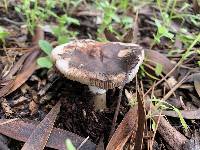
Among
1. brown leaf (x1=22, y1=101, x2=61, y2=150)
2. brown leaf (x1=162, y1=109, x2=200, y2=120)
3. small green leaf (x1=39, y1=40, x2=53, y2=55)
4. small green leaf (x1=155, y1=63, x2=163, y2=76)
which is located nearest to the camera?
brown leaf (x1=22, y1=101, x2=61, y2=150)

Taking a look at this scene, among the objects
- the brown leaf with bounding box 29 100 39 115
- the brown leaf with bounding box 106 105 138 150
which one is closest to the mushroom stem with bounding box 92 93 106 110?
the brown leaf with bounding box 106 105 138 150

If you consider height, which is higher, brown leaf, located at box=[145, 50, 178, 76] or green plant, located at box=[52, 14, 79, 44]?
green plant, located at box=[52, 14, 79, 44]

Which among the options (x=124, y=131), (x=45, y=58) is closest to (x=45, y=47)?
(x=45, y=58)

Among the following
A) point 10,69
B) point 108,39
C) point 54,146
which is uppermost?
point 108,39

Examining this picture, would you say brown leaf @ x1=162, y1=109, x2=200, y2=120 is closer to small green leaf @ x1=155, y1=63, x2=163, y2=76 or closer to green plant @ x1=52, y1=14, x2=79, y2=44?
small green leaf @ x1=155, y1=63, x2=163, y2=76

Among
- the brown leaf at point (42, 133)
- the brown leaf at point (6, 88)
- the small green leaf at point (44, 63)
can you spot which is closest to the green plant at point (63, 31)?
the small green leaf at point (44, 63)

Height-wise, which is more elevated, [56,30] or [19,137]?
[56,30]

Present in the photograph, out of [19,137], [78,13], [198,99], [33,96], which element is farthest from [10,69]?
[198,99]

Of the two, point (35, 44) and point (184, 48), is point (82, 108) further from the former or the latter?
point (184, 48)
